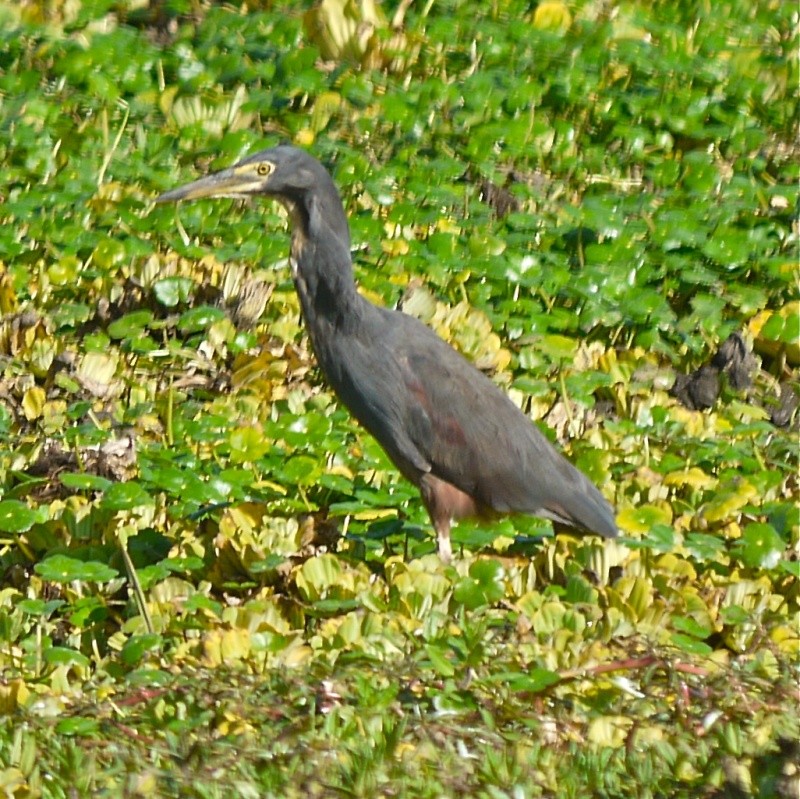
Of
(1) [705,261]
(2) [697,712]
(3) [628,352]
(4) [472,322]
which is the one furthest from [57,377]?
(2) [697,712]

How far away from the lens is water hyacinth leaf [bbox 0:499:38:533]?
494cm

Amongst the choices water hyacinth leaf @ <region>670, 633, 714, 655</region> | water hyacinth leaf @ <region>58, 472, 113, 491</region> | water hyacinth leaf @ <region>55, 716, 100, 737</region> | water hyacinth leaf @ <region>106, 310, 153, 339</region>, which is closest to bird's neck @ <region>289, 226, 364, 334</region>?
water hyacinth leaf @ <region>58, 472, 113, 491</region>

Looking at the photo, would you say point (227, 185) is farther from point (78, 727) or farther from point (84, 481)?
point (78, 727)

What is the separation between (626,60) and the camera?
814cm

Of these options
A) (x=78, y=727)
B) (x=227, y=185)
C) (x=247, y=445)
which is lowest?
(x=78, y=727)

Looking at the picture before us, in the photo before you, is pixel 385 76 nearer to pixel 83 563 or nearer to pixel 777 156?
pixel 777 156

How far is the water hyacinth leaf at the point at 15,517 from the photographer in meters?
4.94

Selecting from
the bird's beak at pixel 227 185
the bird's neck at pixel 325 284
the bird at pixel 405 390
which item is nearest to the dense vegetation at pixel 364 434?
the bird at pixel 405 390

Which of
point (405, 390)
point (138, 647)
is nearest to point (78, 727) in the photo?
point (138, 647)

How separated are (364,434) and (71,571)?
1.50 m

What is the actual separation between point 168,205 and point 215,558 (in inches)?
91.2

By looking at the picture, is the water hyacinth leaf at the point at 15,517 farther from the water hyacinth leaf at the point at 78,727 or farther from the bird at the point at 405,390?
the water hyacinth leaf at the point at 78,727

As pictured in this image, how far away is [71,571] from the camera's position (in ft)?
15.4

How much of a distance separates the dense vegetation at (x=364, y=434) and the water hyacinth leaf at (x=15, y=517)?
0.02 meters
